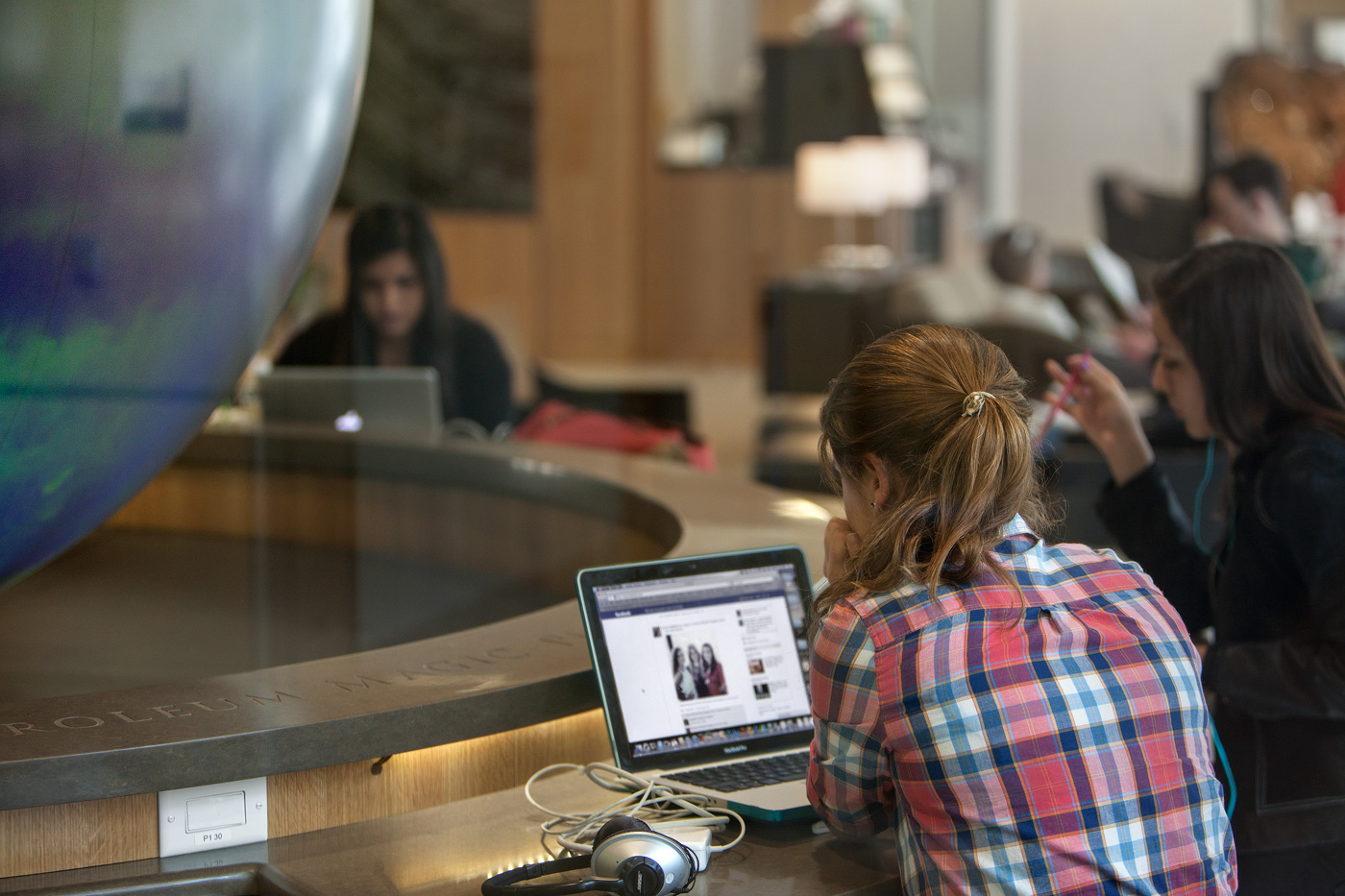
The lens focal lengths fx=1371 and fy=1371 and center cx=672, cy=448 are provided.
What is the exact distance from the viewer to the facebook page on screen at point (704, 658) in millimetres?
1507

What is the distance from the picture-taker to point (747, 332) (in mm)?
7559

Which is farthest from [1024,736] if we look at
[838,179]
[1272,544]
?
[838,179]

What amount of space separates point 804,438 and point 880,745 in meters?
5.86

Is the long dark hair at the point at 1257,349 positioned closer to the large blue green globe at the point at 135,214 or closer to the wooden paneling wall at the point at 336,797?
the wooden paneling wall at the point at 336,797

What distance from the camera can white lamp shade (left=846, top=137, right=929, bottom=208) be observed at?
775 cm

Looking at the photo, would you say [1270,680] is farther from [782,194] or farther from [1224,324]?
[782,194]

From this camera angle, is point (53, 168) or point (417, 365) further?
point (417, 365)

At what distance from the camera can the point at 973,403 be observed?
45.2 inches

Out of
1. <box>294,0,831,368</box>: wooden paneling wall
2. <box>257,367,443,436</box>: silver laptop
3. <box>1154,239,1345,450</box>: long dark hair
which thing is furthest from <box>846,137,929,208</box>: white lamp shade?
<box>1154,239,1345,450</box>: long dark hair

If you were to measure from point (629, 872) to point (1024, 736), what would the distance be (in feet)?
1.15

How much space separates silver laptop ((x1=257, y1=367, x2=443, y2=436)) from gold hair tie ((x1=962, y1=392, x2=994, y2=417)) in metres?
2.12

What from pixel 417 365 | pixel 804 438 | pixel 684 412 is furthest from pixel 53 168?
pixel 804 438

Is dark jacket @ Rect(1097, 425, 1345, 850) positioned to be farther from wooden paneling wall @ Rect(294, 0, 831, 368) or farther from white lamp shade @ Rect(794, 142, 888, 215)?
white lamp shade @ Rect(794, 142, 888, 215)

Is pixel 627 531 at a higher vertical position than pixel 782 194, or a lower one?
lower
